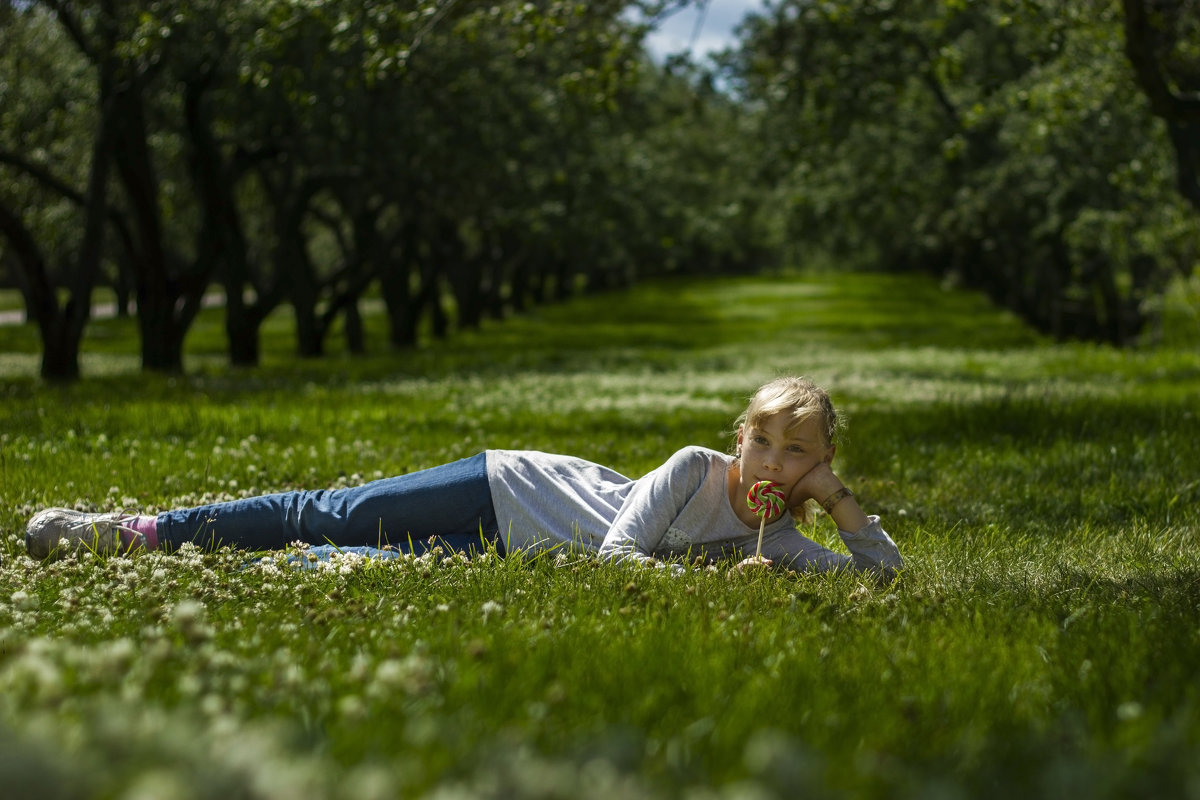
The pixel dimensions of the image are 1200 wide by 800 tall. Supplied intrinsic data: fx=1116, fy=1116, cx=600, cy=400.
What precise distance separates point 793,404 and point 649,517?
0.90m

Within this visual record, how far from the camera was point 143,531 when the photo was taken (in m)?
5.78

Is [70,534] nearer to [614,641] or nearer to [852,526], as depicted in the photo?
[614,641]

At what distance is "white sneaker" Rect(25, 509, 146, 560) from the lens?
550cm

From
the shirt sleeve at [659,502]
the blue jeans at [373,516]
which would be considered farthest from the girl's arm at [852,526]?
the blue jeans at [373,516]

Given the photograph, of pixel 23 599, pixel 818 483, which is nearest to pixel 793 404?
pixel 818 483

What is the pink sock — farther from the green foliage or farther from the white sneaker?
the green foliage

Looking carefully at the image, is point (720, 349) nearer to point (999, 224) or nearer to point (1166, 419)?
point (999, 224)

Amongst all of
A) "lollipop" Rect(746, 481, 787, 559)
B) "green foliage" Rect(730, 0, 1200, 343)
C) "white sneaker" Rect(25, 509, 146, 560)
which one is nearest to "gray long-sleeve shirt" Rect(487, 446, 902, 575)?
"lollipop" Rect(746, 481, 787, 559)

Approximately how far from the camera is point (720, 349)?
31.8 meters

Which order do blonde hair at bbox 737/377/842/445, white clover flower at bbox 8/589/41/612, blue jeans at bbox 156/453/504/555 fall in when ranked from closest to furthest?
1. white clover flower at bbox 8/589/41/612
2. blonde hair at bbox 737/377/842/445
3. blue jeans at bbox 156/453/504/555

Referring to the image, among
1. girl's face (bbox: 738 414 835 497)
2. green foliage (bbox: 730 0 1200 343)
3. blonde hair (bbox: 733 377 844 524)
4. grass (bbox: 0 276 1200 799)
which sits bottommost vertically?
grass (bbox: 0 276 1200 799)

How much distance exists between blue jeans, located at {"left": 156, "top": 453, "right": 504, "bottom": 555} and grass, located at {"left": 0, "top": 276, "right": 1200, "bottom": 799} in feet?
2.10

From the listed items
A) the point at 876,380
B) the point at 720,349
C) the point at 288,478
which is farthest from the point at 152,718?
the point at 720,349

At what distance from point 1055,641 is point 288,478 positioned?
18.6 ft
